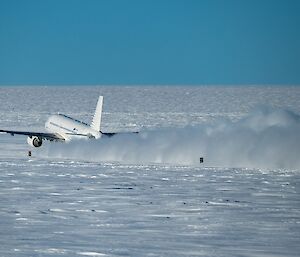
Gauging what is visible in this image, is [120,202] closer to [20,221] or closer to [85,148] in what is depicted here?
[20,221]

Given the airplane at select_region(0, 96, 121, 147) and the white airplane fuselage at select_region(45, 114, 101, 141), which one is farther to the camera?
the white airplane fuselage at select_region(45, 114, 101, 141)

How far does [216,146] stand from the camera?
2235 inches

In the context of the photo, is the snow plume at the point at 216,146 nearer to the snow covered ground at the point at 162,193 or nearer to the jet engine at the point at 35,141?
the snow covered ground at the point at 162,193

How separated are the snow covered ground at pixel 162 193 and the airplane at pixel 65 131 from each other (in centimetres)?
133

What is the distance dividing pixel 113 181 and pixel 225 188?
5883 mm

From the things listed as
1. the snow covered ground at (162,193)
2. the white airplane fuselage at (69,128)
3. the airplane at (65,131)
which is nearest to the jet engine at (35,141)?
the airplane at (65,131)

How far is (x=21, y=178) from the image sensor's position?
43438mm

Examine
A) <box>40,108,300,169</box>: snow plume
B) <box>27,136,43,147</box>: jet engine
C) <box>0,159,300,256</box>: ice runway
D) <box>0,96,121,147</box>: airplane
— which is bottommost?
<box>0,159,300,256</box>: ice runway

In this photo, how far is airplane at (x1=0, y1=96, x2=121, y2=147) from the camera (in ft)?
219

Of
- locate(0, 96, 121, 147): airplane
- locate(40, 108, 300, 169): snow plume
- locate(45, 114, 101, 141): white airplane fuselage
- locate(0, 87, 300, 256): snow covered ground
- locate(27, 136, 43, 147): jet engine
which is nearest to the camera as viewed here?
locate(0, 87, 300, 256): snow covered ground

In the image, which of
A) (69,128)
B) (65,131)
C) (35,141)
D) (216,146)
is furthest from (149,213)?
(65,131)

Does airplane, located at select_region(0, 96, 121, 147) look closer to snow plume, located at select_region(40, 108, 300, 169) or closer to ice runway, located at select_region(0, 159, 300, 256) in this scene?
snow plume, located at select_region(40, 108, 300, 169)

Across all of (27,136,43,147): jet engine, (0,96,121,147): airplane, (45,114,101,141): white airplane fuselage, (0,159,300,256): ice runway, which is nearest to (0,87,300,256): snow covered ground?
(0,159,300,256): ice runway

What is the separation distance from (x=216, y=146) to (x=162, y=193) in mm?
20085
